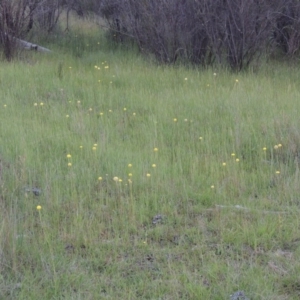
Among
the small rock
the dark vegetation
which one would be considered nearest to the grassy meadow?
the small rock

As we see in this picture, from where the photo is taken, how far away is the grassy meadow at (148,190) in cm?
388

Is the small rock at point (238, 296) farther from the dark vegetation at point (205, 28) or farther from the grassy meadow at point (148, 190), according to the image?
the dark vegetation at point (205, 28)

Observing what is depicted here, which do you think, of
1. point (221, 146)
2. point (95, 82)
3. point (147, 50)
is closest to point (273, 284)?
point (221, 146)

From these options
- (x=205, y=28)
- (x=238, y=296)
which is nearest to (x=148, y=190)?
(x=238, y=296)

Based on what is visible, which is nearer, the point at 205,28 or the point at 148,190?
the point at 148,190

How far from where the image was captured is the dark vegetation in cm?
962

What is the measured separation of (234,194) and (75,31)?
9695mm

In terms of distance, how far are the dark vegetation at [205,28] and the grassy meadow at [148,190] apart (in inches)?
57.0

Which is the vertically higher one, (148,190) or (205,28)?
(205,28)

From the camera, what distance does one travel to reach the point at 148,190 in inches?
200

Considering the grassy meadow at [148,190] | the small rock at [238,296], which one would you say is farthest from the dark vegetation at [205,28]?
the small rock at [238,296]

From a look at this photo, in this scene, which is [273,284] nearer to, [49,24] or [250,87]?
[250,87]

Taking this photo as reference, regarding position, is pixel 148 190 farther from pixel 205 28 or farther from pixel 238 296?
pixel 205 28

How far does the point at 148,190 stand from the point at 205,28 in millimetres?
5310
